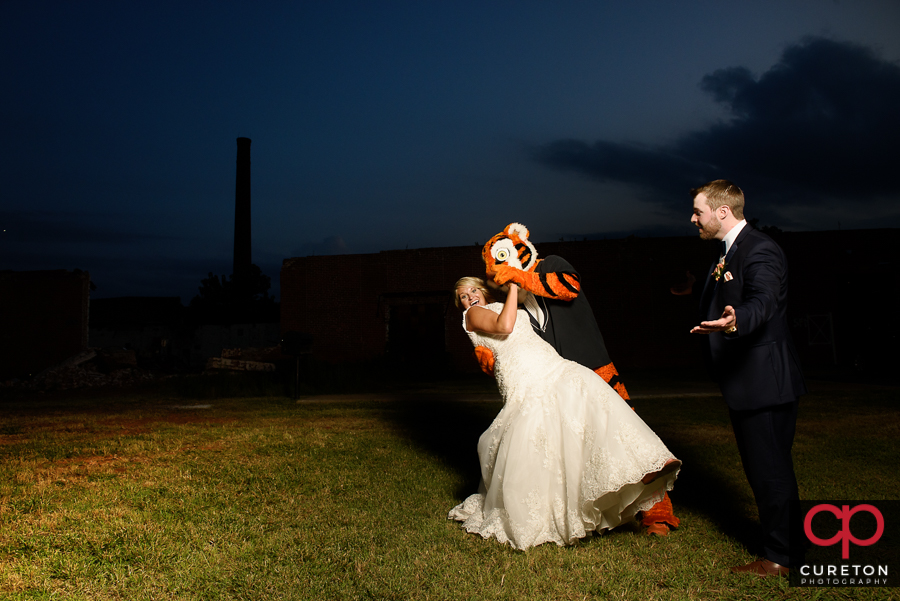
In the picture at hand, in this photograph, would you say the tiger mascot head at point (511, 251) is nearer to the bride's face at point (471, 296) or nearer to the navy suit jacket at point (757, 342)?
the bride's face at point (471, 296)

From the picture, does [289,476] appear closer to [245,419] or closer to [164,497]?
[164,497]

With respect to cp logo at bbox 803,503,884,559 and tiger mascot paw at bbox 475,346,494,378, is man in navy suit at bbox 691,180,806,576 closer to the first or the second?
cp logo at bbox 803,503,884,559

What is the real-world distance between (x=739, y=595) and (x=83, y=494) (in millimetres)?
4737

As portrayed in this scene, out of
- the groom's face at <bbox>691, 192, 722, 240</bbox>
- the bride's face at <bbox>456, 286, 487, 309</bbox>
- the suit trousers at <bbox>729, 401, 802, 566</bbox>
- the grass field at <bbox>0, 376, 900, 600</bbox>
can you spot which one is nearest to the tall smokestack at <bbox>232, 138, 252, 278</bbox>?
the grass field at <bbox>0, 376, 900, 600</bbox>

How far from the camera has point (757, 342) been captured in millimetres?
2766

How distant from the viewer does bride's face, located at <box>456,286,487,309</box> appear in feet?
12.7

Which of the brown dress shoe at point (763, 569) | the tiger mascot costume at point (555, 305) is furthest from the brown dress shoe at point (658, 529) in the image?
the brown dress shoe at point (763, 569)

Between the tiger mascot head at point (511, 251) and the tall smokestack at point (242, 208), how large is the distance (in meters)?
32.1

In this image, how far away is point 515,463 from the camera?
3311 mm

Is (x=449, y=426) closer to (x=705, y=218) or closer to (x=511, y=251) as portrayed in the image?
(x=511, y=251)

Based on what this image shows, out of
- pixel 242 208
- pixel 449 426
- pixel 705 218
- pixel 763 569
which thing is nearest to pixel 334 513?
pixel 763 569

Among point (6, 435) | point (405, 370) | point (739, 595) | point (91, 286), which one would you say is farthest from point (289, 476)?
point (91, 286)

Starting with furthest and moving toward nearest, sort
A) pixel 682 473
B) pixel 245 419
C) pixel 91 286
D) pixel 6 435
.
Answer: pixel 91 286 → pixel 245 419 → pixel 6 435 → pixel 682 473

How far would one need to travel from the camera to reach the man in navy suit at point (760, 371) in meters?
2.69
